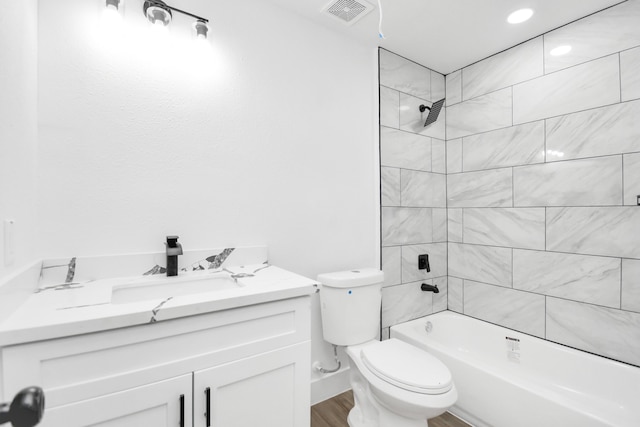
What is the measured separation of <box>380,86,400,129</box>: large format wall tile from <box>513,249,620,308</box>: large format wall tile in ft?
4.28

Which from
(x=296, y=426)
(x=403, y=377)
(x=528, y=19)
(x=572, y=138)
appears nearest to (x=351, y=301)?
(x=403, y=377)

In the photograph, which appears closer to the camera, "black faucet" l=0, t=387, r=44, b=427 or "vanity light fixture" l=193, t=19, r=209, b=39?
"black faucet" l=0, t=387, r=44, b=427

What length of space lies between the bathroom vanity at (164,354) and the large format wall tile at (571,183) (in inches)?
70.1

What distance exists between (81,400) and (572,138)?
266cm

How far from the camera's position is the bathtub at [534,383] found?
1.41 metres

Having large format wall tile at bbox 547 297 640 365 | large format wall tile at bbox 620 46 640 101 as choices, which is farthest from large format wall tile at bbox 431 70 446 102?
large format wall tile at bbox 547 297 640 365

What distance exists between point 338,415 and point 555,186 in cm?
200

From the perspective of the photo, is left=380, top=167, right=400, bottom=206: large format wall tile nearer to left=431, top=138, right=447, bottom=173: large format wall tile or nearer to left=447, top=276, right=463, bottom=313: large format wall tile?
left=431, top=138, right=447, bottom=173: large format wall tile

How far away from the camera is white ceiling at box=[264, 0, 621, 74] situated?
1729 mm

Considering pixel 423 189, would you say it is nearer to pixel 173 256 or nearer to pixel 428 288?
pixel 428 288

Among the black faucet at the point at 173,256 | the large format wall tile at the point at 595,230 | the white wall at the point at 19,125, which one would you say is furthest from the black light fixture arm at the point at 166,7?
the large format wall tile at the point at 595,230

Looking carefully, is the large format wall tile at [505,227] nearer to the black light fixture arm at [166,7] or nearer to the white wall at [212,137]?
the white wall at [212,137]

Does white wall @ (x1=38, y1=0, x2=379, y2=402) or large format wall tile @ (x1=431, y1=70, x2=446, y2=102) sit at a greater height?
large format wall tile @ (x1=431, y1=70, x2=446, y2=102)

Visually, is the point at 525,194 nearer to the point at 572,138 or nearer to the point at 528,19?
the point at 572,138
